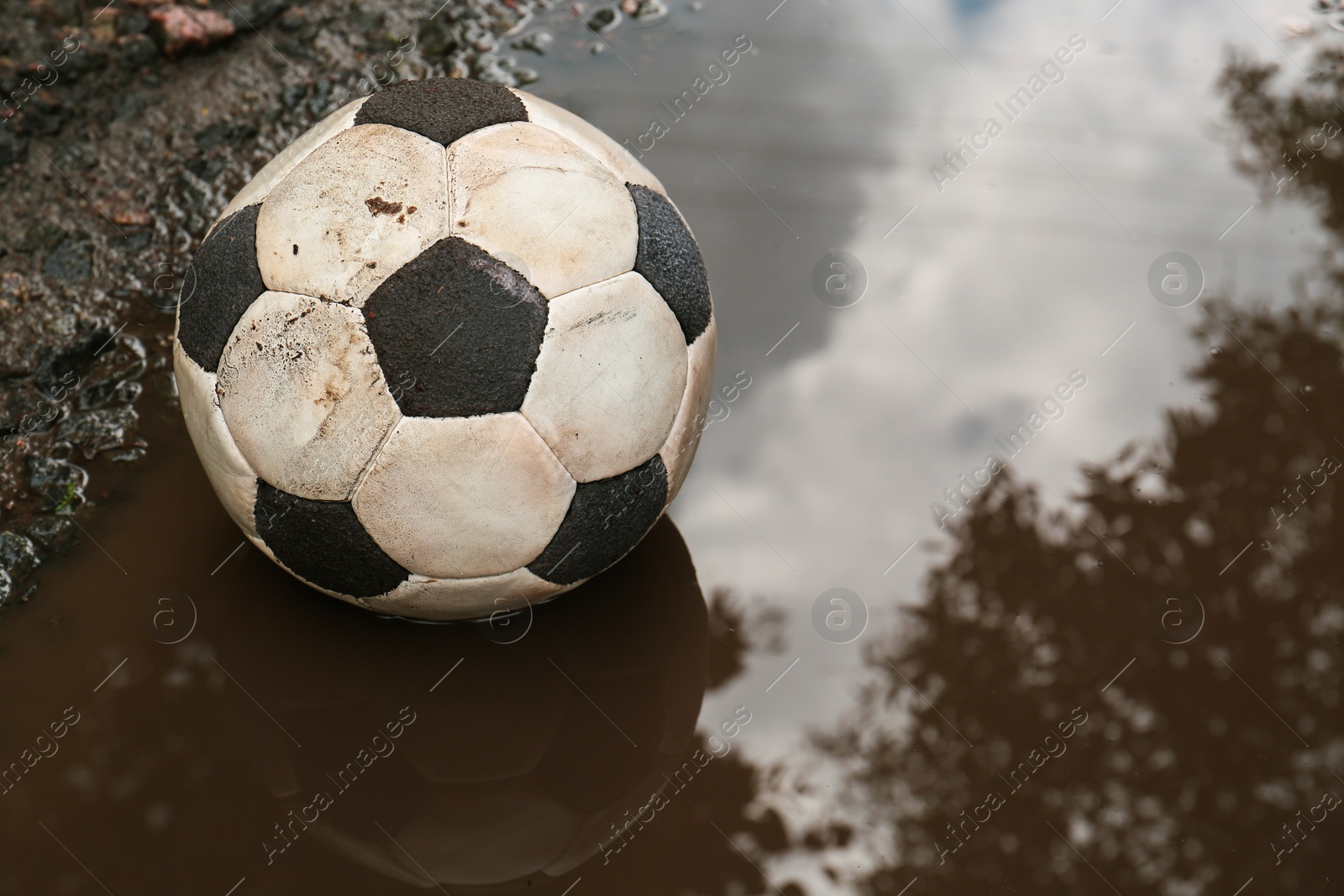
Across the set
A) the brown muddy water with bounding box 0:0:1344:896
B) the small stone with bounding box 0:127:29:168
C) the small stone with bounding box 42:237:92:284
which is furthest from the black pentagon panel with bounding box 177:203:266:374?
the small stone with bounding box 0:127:29:168

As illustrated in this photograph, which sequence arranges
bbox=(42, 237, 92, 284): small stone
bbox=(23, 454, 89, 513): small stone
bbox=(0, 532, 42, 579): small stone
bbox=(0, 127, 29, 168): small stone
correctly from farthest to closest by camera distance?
bbox=(0, 127, 29, 168): small stone → bbox=(42, 237, 92, 284): small stone → bbox=(23, 454, 89, 513): small stone → bbox=(0, 532, 42, 579): small stone

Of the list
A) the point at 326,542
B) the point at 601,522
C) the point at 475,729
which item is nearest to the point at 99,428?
the point at 326,542

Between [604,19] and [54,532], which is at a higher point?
[604,19]

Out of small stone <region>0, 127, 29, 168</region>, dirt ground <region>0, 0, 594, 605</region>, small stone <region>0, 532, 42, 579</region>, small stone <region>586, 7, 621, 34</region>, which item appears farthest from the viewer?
small stone <region>586, 7, 621, 34</region>

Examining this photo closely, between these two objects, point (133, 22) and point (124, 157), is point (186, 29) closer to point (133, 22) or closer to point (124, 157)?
point (133, 22)

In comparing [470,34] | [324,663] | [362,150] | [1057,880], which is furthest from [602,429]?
[470,34]

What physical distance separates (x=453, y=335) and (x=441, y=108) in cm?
57

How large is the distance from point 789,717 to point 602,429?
0.92 meters

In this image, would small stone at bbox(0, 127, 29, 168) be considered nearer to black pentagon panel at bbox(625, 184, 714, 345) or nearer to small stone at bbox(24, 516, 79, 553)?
small stone at bbox(24, 516, 79, 553)

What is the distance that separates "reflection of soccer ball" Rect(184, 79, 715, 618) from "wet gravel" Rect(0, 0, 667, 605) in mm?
748

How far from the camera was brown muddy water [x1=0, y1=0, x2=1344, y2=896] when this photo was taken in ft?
8.13

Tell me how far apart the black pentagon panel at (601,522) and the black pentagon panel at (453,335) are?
0.29 meters

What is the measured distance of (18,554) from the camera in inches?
109

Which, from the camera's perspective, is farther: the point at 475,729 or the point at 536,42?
the point at 536,42
